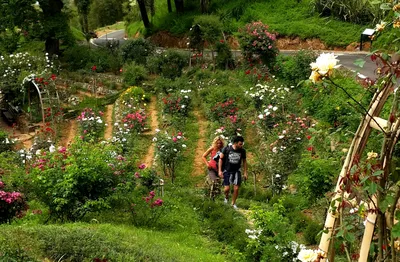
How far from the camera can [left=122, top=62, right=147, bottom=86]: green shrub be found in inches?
774

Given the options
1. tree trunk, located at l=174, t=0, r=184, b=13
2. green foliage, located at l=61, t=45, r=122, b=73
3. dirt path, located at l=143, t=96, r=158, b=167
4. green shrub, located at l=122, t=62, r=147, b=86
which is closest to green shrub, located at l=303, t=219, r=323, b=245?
dirt path, located at l=143, t=96, r=158, b=167

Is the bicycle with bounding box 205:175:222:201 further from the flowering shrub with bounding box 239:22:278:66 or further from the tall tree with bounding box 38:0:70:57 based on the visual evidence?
the tall tree with bounding box 38:0:70:57

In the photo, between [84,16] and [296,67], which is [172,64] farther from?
[84,16]

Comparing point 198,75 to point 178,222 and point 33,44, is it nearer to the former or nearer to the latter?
point 178,222

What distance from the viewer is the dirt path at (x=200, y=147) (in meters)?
12.2

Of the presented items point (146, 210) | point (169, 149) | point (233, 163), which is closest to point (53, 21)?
point (169, 149)

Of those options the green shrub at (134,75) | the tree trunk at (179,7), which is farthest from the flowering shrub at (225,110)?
the tree trunk at (179,7)

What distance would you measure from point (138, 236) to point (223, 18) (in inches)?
881

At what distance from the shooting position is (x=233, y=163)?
820 centimetres

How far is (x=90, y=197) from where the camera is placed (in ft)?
24.8

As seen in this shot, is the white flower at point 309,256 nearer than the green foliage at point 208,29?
Yes

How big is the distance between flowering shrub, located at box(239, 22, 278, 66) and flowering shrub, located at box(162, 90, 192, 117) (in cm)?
308

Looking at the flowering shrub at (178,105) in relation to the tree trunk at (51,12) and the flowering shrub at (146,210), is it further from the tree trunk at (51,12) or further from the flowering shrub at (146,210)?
the tree trunk at (51,12)

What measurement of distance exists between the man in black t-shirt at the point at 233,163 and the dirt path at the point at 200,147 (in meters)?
3.57
